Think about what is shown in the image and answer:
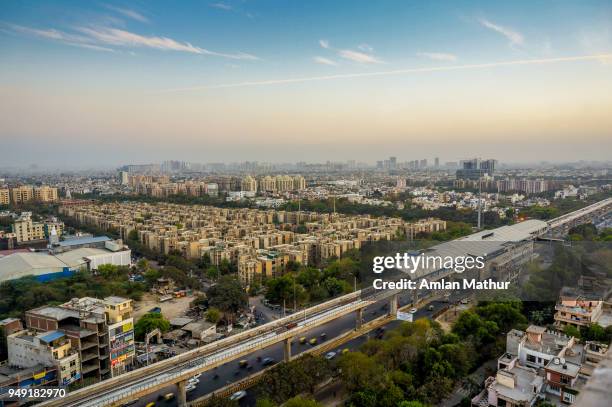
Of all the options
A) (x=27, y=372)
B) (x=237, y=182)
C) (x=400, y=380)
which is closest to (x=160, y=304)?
(x=27, y=372)

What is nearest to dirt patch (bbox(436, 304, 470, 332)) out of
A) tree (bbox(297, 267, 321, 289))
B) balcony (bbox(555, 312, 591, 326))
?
balcony (bbox(555, 312, 591, 326))

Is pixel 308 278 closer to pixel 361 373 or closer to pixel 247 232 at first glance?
pixel 361 373

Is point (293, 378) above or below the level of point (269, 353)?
above

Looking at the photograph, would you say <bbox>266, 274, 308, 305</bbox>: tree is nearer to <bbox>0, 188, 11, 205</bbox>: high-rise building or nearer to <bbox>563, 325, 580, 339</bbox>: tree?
<bbox>563, 325, 580, 339</bbox>: tree

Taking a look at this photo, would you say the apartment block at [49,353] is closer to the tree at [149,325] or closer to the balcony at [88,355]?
the balcony at [88,355]

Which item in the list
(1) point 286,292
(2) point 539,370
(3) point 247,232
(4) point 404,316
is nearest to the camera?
(2) point 539,370

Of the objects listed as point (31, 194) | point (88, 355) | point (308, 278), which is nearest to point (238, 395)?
point (88, 355)
